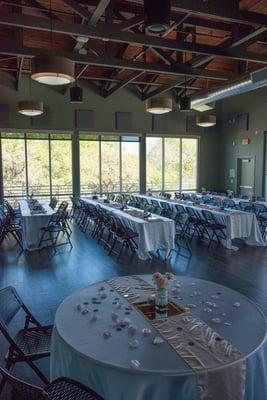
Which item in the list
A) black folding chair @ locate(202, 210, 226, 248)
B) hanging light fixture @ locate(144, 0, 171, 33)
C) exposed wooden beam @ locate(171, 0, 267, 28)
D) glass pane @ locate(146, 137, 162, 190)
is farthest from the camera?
glass pane @ locate(146, 137, 162, 190)

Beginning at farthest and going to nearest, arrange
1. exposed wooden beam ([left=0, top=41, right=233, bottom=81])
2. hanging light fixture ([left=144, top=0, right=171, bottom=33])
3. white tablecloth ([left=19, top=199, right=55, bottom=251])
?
white tablecloth ([left=19, top=199, right=55, bottom=251]), exposed wooden beam ([left=0, top=41, right=233, bottom=81]), hanging light fixture ([left=144, top=0, right=171, bottom=33])

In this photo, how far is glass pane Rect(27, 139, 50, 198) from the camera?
1234 centimetres

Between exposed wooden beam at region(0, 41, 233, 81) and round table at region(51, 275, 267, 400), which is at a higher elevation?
exposed wooden beam at region(0, 41, 233, 81)

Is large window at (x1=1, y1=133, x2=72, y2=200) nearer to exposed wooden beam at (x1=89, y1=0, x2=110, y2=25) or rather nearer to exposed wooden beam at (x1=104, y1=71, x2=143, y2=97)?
exposed wooden beam at (x1=104, y1=71, x2=143, y2=97)

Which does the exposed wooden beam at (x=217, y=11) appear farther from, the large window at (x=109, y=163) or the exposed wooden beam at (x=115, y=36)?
the large window at (x=109, y=163)

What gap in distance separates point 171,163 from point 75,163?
13.6 ft

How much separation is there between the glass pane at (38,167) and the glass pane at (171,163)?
4.94 meters

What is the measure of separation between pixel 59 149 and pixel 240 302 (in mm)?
10954

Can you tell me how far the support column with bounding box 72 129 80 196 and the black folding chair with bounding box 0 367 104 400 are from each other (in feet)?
37.0

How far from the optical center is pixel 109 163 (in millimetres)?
13406

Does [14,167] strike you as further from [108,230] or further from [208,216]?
[208,216]

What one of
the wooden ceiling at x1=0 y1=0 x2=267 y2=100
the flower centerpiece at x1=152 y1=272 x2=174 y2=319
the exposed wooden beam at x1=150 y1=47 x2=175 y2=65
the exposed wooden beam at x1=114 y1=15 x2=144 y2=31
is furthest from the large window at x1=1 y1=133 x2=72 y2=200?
the flower centerpiece at x1=152 y1=272 x2=174 y2=319

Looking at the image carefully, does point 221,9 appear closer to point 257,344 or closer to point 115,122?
point 257,344

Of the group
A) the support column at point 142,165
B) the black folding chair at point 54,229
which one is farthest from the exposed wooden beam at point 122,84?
the black folding chair at point 54,229
